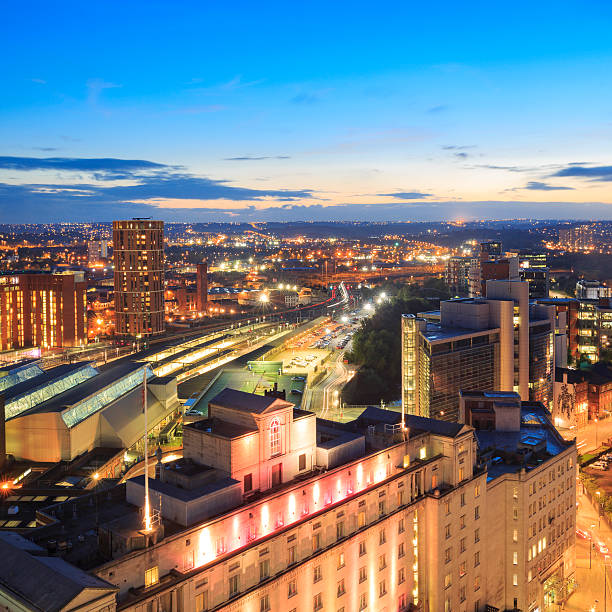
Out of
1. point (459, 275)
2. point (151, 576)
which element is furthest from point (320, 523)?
point (459, 275)

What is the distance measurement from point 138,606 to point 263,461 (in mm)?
5378

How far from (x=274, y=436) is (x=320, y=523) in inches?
108

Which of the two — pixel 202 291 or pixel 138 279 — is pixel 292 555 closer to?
pixel 138 279

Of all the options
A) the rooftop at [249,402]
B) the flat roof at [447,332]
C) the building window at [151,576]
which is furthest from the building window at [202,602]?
the flat roof at [447,332]

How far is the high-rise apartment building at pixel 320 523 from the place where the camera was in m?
14.0

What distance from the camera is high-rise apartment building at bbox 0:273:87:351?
8112 centimetres

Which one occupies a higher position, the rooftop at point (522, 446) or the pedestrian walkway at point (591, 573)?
the rooftop at point (522, 446)

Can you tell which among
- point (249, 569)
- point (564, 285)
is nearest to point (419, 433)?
point (249, 569)

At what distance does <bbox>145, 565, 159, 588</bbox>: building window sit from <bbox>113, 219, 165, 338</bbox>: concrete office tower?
80844mm

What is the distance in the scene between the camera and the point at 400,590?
837 inches

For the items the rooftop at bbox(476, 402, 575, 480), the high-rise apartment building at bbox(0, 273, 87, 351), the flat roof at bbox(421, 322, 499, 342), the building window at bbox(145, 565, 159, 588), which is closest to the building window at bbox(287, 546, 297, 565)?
the building window at bbox(145, 565, 159, 588)

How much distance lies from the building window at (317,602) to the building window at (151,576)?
5.63m

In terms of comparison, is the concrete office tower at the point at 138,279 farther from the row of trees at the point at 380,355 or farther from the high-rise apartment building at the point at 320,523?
the high-rise apartment building at the point at 320,523

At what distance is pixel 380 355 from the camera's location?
6538cm
